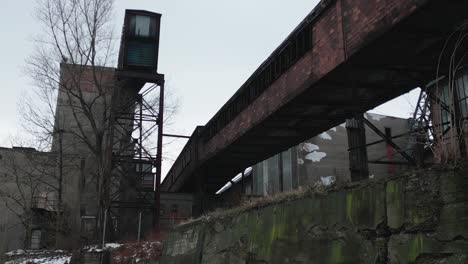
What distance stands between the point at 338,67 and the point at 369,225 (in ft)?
18.7

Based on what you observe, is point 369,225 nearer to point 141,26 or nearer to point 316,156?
point 141,26

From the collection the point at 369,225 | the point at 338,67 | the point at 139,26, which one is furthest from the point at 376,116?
the point at 369,225

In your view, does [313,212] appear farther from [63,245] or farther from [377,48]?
[63,245]

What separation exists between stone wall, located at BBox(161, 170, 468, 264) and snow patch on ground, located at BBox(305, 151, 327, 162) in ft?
75.0

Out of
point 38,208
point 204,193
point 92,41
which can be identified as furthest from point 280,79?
point 38,208

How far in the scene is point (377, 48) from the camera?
9.70 m

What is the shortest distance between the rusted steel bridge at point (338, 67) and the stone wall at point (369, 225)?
3262 mm

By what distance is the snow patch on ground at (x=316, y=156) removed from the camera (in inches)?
1240

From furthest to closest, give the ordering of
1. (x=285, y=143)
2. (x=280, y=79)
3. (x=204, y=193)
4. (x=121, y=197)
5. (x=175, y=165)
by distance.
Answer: (x=175, y=165)
(x=121, y=197)
(x=204, y=193)
(x=285, y=143)
(x=280, y=79)

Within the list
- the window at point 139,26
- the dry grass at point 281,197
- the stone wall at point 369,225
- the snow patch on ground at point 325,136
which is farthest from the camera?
the snow patch on ground at point 325,136

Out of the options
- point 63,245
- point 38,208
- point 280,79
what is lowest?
point 63,245

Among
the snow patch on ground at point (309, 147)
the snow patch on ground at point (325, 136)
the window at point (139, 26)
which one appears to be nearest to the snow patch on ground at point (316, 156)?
the snow patch on ground at point (309, 147)

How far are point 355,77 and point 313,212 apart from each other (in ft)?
17.8

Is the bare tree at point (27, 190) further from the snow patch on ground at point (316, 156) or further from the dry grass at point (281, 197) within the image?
the dry grass at point (281, 197)
